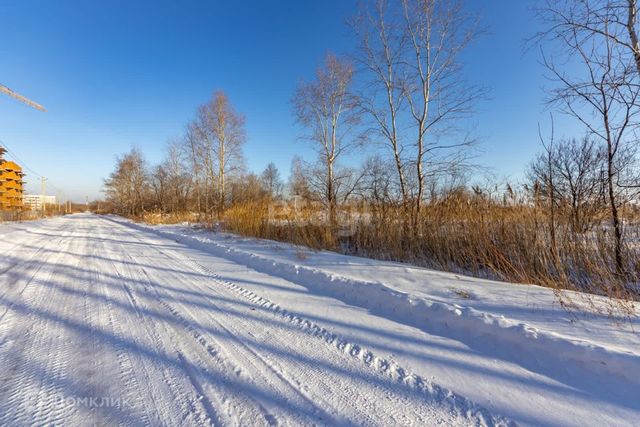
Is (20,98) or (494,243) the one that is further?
(20,98)

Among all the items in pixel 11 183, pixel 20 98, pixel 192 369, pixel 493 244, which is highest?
pixel 20 98

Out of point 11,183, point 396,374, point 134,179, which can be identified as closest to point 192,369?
point 396,374

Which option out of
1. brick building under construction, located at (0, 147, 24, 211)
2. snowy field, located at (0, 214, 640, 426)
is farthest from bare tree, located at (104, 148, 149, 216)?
snowy field, located at (0, 214, 640, 426)

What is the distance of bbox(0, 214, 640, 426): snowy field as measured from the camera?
1.54 metres

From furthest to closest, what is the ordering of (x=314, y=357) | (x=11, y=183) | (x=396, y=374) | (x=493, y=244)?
1. (x=11, y=183)
2. (x=493, y=244)
3. (x=314, y=357)
4. (x=396, y=374)

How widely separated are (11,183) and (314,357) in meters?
79.6

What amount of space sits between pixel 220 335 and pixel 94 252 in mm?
6915

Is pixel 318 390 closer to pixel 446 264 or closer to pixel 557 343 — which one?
pixel 557 343

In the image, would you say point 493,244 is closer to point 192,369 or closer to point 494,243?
point 494,243

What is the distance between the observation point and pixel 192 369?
6.36ft

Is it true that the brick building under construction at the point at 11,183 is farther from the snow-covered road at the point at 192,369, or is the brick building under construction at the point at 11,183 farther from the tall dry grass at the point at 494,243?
the tall dry grass at the point at 494,243

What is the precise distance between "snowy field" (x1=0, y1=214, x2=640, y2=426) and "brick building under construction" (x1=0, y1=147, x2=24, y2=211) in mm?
67748

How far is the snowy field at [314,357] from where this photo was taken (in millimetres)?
1540

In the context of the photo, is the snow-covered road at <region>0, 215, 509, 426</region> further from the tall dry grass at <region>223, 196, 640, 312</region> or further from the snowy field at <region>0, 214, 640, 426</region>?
the tall dry grass at <region>223, 196, 640, 312</region>
